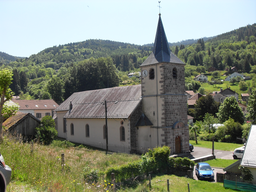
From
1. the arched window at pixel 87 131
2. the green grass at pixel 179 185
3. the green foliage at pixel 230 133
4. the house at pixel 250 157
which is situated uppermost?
the house at pixel 250 157

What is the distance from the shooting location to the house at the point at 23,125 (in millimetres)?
25156

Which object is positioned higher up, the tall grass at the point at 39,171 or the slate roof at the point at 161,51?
the slate roof at the point at 161,51

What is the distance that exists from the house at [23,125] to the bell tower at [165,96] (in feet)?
42.5

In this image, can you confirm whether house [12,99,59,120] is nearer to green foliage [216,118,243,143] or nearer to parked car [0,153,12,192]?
green foliage [216,118,243,143]

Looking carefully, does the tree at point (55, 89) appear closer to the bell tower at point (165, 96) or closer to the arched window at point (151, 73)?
the bell tower at point (165, 96)

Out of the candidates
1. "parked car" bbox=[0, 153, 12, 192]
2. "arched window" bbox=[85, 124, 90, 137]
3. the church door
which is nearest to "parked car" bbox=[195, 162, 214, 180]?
the church door

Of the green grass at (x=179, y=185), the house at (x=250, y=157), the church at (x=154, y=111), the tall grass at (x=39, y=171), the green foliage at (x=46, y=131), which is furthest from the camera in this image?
the church at (x=154, y=111)

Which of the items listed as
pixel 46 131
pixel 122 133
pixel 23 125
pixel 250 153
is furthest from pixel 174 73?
pixel 23 125

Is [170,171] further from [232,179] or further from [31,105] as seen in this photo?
[31,105]

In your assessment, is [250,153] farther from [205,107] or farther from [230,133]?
[205,107]

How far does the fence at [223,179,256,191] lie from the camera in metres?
17.5

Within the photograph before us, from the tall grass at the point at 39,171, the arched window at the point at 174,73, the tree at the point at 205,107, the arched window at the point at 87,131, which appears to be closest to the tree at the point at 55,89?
the tree at the point at 205,107

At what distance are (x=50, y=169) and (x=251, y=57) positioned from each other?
597 ft

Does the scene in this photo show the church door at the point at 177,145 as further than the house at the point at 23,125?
Yes
